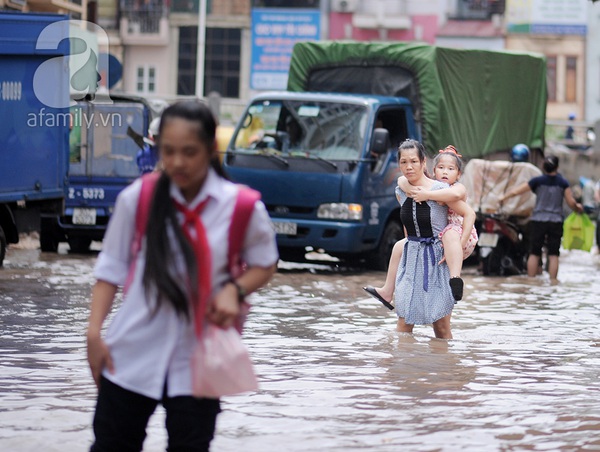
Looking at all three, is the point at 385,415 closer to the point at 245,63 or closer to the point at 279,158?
the point at 279,158

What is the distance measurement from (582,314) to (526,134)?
29.7ft

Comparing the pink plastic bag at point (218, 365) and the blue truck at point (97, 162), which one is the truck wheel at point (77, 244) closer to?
the blue truck at point (97, 162)

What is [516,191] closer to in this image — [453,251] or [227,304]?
[453,251]

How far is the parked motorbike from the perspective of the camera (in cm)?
1864

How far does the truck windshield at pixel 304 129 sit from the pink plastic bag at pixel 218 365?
12967 mm

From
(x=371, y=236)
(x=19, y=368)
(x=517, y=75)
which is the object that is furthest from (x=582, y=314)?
(x=517, y=75)

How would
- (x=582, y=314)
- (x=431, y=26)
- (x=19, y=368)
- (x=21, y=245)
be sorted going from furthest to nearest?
(x=431, y=26), (x=21, y=245), (x=582, y=314), (x=19, y=368)

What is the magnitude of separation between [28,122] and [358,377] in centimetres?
952

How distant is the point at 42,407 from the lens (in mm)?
7547

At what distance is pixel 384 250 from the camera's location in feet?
60.3

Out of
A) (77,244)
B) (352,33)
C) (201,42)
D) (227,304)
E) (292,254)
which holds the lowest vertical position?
(77,244)

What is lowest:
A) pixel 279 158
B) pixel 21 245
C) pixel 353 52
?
pixel 21 245

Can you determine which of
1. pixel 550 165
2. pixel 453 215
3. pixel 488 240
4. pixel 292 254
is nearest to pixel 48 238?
pixel 292 254

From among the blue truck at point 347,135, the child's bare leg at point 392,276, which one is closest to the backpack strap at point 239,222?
the child's bare leg at point 392,276
